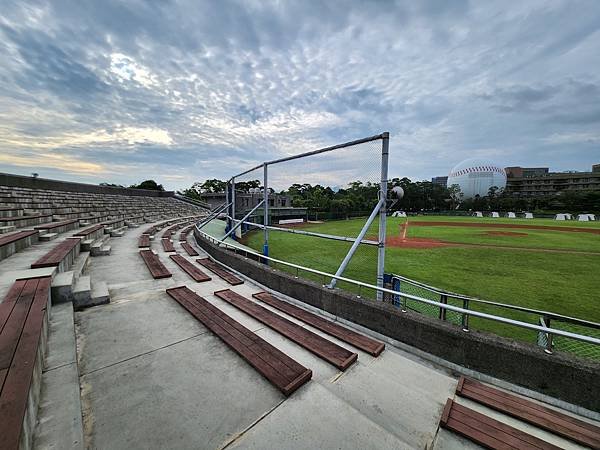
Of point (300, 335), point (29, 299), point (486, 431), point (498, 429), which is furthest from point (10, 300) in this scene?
point (498, 429)

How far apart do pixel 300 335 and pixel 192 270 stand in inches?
171

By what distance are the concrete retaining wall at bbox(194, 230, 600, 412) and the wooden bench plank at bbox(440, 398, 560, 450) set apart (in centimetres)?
80

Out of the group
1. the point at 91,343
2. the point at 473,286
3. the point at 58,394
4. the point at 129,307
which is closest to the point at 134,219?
the point at 129,307

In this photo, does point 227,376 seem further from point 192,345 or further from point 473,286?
point 473,286

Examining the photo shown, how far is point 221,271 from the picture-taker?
22.5 feet

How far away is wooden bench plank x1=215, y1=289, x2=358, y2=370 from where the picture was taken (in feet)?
10.2

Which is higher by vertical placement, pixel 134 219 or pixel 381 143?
pixel 381 143

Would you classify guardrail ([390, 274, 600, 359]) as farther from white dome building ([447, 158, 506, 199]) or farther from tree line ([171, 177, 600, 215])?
white dome building ([447, 158, 506, 199])

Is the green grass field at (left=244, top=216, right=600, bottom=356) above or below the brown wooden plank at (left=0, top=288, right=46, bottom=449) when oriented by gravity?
below

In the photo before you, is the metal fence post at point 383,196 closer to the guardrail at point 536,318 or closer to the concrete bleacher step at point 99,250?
the guardrail at point 536,318

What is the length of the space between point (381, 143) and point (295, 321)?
10.8ft

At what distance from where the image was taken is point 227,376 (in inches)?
107

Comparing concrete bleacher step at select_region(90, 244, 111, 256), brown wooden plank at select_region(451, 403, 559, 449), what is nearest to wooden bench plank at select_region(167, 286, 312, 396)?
brown wooden plank at select_region(451, 403, 559, 449)

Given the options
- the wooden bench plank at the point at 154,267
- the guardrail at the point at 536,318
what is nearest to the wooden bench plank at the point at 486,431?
the guardrail at the point at 536,318
